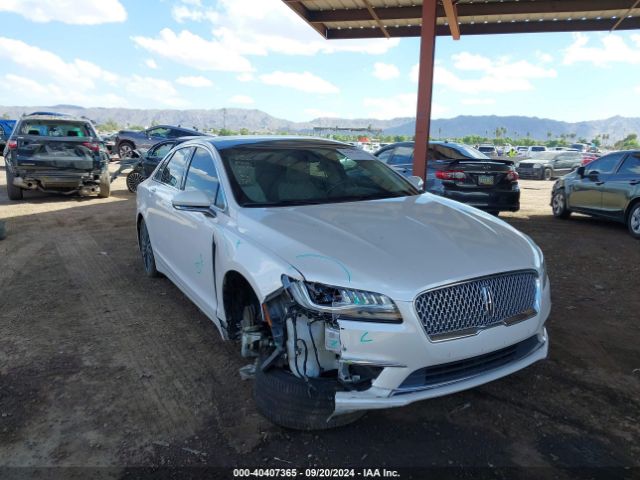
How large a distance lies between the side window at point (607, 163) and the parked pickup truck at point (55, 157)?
36.1ft

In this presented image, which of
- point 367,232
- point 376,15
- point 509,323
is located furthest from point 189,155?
point 376,15

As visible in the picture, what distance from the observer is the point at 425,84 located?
9461mm

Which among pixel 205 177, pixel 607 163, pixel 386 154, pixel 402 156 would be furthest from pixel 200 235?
pixel 607 163

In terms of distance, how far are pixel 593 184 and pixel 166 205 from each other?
27.8 feet

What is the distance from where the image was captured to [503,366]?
2.77m

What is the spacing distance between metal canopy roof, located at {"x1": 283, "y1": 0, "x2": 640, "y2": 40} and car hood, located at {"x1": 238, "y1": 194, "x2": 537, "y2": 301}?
773cm

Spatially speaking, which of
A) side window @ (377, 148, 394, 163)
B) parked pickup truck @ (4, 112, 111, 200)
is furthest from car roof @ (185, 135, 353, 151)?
parked pickup truck @ (4, 112, 111, 200)

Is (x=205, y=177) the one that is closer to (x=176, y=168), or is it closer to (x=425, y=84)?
(x=176, y=168)

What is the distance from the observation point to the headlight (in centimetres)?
246

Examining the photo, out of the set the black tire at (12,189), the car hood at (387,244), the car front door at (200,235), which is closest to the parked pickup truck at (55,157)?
the black tire at (12,189)

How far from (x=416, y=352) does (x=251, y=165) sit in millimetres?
2042

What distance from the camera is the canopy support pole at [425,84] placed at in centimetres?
912

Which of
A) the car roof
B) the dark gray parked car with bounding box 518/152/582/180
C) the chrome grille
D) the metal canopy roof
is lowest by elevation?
the dark gray parked car with bounding box 518/152/582/180

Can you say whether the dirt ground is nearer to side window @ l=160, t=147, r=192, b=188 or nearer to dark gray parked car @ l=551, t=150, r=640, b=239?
side window @ l=160, t=147, r=192, b=188
